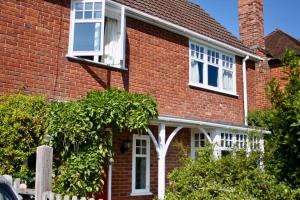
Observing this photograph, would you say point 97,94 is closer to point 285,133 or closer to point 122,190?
point 122,190

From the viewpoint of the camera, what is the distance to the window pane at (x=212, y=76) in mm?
15372

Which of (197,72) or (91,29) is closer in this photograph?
(91,29)

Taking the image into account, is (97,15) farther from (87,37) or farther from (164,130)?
(164,130)

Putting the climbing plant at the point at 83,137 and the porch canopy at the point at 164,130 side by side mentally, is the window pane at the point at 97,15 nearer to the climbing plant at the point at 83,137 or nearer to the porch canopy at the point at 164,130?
the climbing plant at the point at 83,137

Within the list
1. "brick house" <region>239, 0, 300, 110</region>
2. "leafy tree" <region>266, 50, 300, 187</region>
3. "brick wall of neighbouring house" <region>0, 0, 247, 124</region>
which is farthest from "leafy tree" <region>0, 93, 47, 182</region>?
"brick house" <region>239, 0, 300, 110</region>

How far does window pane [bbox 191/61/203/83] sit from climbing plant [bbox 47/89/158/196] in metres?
5.65

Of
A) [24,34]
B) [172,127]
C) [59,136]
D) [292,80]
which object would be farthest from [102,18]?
[292,80]

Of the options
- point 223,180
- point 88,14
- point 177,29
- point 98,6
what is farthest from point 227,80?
point 223,180

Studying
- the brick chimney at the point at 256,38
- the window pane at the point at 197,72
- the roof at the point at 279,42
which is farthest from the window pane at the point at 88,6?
the roof at the point at 279,42

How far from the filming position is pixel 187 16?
51.5 ft

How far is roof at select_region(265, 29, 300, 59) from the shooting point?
70.7ft

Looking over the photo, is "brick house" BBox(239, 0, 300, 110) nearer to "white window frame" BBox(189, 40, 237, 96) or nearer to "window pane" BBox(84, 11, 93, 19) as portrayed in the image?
"white window frame" BBox(189, 40, 237, 96)

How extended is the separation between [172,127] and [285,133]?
7328mm

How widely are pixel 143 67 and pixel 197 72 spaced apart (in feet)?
9.48
